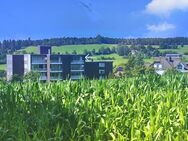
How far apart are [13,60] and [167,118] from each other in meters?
46.9

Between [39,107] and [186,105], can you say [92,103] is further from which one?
[186,105]

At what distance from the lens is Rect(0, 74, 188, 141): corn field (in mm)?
4547

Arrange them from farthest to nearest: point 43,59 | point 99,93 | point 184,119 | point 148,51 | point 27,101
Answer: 1. point 43,59
2. point 148,51
3. point 99,93
4. point 27,101
5. point 184,119

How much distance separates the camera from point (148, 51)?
133ft

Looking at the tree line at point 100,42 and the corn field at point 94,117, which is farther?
the tree line at point 100,42

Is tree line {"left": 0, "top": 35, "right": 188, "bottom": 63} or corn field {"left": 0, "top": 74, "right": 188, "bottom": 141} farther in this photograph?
tree line {"left": 0, "top": 35, "right": 188, "bottom": 63}

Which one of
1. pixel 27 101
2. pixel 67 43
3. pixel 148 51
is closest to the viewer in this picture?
pixel 27 101

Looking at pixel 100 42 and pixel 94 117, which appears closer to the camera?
pixel 94 117

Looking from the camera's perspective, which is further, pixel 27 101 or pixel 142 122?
pixel 27 101

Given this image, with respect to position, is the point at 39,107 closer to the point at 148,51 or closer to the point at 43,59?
the point at 148,51

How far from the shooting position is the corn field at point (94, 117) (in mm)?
4547

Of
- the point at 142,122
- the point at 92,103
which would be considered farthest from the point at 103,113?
the point at 142,122

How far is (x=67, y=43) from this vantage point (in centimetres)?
4909

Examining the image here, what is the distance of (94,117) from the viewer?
510 cm
